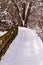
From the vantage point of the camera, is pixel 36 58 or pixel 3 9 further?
pixel 3 9

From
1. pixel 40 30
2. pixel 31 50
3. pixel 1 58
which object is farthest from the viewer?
pixel 40 30

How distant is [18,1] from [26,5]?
1377mm

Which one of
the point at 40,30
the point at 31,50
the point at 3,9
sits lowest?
the point at 40,30

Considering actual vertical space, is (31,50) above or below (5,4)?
above

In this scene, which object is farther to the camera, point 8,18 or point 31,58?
point 8,18

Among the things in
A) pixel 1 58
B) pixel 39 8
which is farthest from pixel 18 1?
pixel 1 58

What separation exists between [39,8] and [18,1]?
3.37 m

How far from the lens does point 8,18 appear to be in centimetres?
3134

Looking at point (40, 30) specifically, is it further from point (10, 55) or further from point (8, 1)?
point (10, 55)

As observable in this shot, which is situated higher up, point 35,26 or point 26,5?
point 26,5

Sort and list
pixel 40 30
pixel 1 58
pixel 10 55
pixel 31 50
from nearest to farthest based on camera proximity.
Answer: pixel 1 58, pixel 10 55, pixel 31 50, pixel 40 30

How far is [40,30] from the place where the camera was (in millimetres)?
30781

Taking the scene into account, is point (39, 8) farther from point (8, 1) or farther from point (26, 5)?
point (8, 1)

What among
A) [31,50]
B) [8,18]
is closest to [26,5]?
[8,18]
